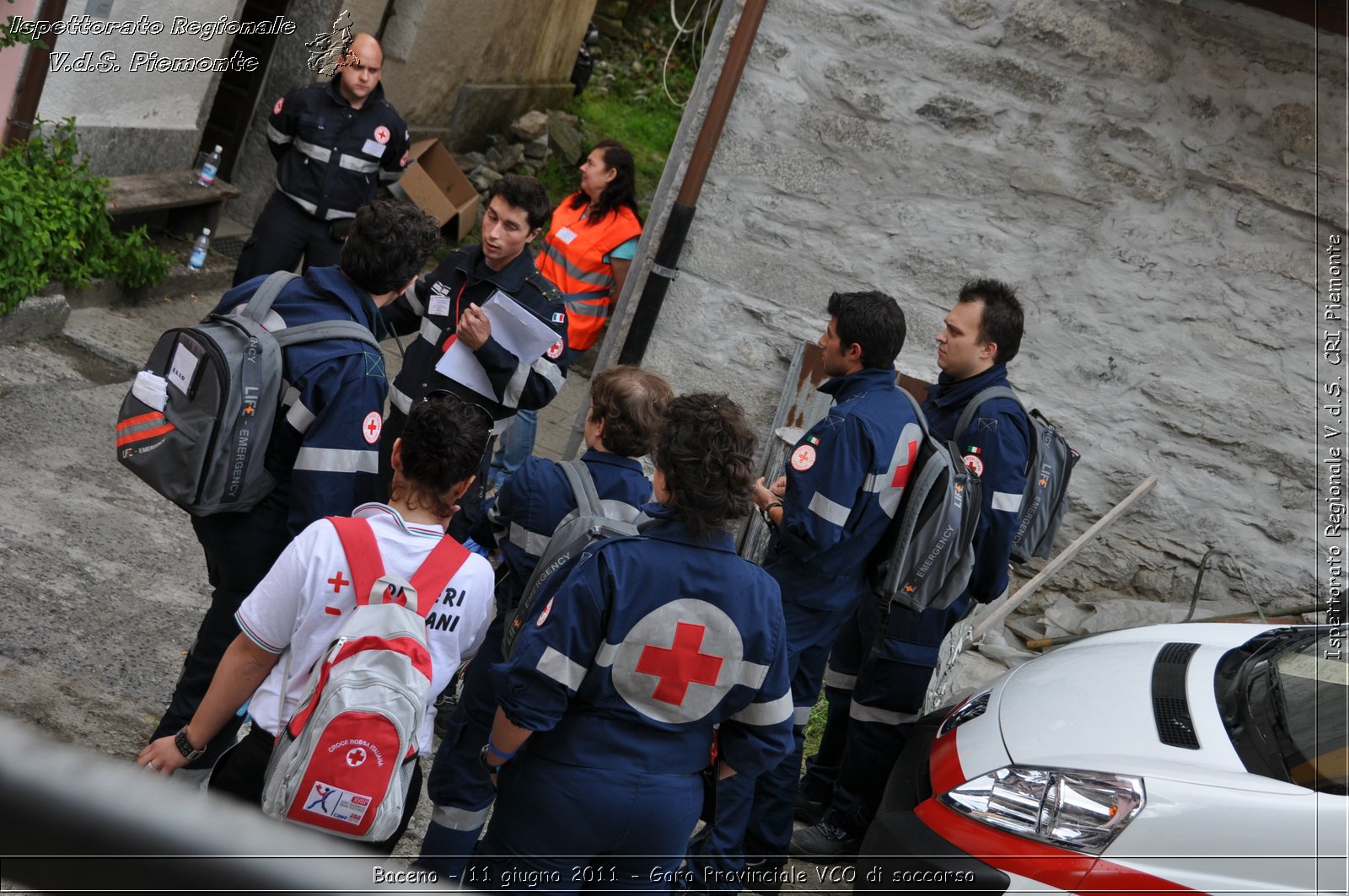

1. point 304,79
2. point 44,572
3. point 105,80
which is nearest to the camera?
point 44,572

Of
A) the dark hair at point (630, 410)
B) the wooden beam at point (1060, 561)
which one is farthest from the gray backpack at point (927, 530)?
the wooden beam at point (1060, 561)

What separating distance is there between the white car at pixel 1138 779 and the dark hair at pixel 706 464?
151 centimetres

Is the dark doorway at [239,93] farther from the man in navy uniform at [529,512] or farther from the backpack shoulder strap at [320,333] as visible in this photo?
the man in navy uniform at [529,512]

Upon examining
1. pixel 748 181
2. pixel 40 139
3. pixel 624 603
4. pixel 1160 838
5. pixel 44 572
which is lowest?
pixel 44 572

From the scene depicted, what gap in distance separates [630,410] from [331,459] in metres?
0.81

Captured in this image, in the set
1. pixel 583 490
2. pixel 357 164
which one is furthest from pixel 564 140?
pixel 583 490

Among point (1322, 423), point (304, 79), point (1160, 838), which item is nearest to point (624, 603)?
point (1160, 838)

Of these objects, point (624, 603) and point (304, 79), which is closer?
point (624, 603)

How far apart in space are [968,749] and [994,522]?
897 millimetres

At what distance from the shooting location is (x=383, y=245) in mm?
3363

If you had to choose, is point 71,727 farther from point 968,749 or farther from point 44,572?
point 968,749

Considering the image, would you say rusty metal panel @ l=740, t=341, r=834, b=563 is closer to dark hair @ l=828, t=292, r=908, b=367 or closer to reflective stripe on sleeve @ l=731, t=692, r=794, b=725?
dark hair @ l=828, t=292, r=908, b=367

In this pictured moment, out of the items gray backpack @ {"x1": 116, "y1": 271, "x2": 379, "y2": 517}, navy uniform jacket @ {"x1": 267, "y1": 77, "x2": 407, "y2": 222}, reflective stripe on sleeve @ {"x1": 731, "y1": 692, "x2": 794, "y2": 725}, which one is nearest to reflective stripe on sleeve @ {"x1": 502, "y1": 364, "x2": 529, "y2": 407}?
gray backpack @ {"x1": 116, "y1": 271, "x2": 379, "y2": 517}

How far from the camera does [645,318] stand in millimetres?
6539
